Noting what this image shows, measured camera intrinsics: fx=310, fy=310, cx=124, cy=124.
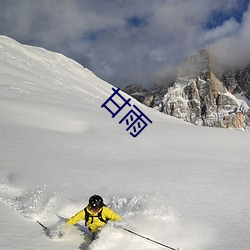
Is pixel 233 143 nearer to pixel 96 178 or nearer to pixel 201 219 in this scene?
pixel 96 178

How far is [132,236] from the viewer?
5.63 metres

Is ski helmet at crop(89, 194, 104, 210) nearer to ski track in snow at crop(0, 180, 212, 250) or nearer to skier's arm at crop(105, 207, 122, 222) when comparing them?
skier's arm at crop(105, 207, 122, 222)

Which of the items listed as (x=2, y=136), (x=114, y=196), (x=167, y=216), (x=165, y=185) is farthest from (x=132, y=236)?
(x=2, y=136)

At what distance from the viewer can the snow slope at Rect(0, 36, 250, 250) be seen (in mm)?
5555

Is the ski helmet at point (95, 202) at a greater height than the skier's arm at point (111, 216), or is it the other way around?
the ski helmet at point (95, 202)

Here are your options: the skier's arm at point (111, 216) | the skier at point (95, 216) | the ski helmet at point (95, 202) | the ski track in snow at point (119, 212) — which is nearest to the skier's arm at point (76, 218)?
the skier at point (95, 216)

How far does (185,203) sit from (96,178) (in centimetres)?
279

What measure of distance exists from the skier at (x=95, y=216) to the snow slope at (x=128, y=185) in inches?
8.5

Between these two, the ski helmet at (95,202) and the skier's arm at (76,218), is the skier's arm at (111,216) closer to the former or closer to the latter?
the ski helmet at (95,202)

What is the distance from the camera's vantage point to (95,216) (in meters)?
5.99

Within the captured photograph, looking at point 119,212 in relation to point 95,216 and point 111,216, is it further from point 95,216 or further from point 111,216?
point 95,216

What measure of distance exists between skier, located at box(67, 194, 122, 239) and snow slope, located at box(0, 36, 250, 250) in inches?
8.5

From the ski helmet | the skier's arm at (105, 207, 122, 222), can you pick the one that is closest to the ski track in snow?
the skier's arm at (105, 207, 122, 222)

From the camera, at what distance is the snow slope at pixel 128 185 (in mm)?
5555
